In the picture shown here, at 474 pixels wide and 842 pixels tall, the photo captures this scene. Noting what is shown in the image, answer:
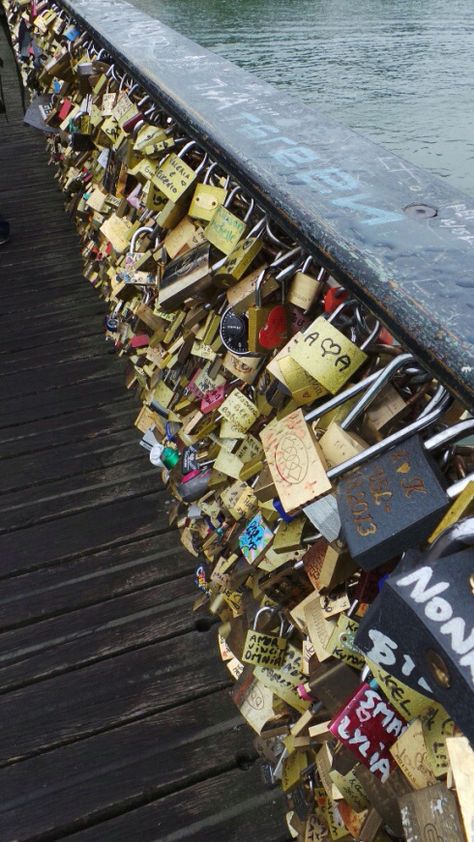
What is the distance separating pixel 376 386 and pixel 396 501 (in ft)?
0.58

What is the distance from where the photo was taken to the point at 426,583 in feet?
2.42

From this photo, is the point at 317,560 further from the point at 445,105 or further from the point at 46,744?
the point at 445,105

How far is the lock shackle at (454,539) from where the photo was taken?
756 mm

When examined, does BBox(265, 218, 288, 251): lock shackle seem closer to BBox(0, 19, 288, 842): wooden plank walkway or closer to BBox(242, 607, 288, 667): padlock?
BBox(242, 607, 288, 667): padlock

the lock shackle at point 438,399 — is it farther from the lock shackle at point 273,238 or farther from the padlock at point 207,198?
the padlock at point 207,198

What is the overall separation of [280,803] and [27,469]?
1.38 m

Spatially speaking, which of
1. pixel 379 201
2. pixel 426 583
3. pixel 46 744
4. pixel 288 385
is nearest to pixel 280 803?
pixel 46 744

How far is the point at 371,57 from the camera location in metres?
12.8

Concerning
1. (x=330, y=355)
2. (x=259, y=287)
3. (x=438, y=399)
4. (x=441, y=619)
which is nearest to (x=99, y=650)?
(x=259, y=287)

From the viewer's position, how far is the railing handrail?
88 centimetres

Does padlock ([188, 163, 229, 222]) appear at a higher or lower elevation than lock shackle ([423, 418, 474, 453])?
lower

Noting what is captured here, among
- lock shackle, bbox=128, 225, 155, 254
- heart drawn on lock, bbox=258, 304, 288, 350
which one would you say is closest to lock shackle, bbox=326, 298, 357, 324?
heart drawn on lock, bbox=258, 304, 288, 350

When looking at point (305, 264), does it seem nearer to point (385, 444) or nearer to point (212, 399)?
point (385, 444)

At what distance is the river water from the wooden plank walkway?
6.23 m
